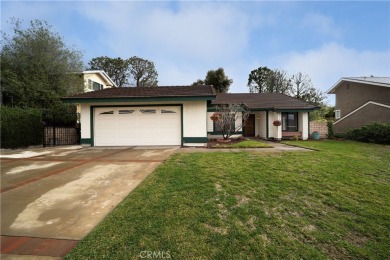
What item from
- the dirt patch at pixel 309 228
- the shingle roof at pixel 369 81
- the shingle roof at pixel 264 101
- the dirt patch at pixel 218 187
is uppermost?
the shingle roof at pixel 369 81

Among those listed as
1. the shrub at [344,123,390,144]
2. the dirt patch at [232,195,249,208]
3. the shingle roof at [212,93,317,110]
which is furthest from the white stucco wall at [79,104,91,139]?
the shrub at [344,123,390,144]

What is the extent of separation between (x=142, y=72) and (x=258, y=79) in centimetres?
2560

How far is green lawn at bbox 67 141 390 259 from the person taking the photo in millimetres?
2340

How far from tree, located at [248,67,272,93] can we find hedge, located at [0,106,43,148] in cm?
3897

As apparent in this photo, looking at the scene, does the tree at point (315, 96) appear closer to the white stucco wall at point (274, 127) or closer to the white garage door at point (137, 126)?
the white stucco wall at point (274, 127)

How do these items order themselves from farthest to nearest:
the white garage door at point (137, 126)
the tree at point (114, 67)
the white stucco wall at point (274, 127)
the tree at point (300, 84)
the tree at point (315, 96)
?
1. the tree at point (114, 67)
2. the tree at point (300, 84)
3. the tree at point (315, 96)
4. the white stucco wall at point (274, 127)
5. the white garage door at point (137, 126)

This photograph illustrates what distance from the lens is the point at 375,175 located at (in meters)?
5.09

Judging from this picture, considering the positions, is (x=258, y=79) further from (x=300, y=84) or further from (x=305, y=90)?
(x=305, y=90)

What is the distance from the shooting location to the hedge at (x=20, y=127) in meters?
10.5

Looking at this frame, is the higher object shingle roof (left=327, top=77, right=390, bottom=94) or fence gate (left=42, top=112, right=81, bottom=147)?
shingle roof (left=327, top=77, right=390, bottom=94)

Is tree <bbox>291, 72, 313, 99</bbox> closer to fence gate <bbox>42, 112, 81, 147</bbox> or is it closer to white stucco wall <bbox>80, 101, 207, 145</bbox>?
white stucco wall <bbox>80, 101, 207, 145</bbox>

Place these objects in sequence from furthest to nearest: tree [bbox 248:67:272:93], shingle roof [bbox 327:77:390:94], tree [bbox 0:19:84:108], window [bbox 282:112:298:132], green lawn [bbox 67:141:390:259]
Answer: tree [bbox 248:67:272:93], shingle roof [bbox 327:77:390:94], window [bbox 282:112:298:132], tree [bbox 0:19:84:108], green lawn [bbox 67:141:390:259]

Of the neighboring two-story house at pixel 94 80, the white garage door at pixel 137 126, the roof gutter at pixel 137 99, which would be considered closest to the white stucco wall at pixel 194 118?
the white garage door at pixel 137 126

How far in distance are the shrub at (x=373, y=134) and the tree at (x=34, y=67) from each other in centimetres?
2283
